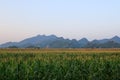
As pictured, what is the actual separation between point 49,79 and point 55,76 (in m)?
0.59

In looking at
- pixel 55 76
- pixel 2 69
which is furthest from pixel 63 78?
pixel 2 69

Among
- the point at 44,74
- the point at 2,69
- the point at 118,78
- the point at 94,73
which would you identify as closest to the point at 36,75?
the point at 44,74

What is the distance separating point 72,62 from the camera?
74.9ft

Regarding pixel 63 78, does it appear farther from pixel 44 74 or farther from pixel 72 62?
pixel 72 62

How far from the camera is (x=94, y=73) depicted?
21328mm

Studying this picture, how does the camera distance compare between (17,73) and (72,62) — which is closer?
(17,73)

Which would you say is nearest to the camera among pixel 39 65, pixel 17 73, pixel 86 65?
pixel 17 73

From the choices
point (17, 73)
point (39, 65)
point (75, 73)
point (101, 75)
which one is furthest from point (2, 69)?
point (101, 75)

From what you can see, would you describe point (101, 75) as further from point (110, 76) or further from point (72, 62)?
point (72, 62)

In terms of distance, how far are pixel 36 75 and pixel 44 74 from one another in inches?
26.1

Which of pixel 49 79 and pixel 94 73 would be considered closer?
pixel 49 79

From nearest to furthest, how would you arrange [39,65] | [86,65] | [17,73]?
[17,73] < [39,65] < [86,65]

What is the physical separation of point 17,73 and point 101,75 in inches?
214

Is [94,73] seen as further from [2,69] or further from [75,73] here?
[2,69]
